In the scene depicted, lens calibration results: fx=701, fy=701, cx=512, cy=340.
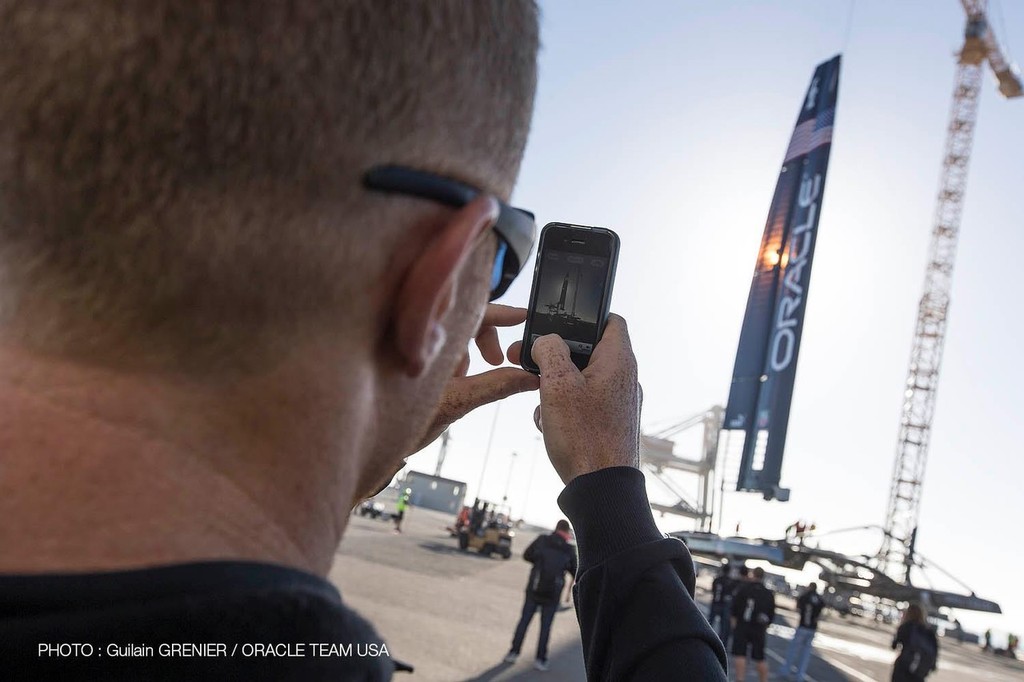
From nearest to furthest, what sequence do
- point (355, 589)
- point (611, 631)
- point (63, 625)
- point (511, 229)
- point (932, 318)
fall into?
point (63, 625) < point (511, 229) < point (611, 631) < point (355, 589) < point (932, 318)

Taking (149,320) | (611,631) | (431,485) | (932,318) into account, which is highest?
(932,318)

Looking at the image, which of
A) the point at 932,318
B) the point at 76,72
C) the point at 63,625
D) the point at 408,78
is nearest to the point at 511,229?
the point at 408,78

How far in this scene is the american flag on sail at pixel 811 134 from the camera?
20.0 meters

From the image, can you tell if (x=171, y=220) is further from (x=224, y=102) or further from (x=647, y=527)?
(x=647, y=527)

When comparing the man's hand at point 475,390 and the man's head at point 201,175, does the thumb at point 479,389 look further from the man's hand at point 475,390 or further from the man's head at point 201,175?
the man's head at point 201,175

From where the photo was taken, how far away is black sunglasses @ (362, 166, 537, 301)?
0.69m

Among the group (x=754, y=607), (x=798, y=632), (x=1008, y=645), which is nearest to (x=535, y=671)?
(x=754, y=607)

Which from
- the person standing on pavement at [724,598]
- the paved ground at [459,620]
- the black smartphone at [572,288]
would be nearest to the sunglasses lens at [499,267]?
the black smartphone at [572,288]

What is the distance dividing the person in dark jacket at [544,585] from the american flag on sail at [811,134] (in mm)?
16127

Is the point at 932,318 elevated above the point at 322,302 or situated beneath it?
elevated above

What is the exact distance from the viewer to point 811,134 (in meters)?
20.4

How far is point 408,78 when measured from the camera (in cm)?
71

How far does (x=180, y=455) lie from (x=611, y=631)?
2.99 feet

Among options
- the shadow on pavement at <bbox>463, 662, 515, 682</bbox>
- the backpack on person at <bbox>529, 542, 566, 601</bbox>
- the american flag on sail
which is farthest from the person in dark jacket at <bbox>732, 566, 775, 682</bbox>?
the american flag on sail
